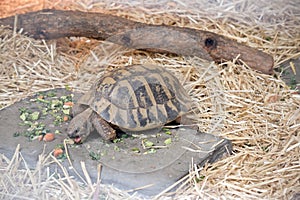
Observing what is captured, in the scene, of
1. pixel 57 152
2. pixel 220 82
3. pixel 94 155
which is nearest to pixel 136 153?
pixel 94 155

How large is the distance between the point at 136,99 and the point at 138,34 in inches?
33.6

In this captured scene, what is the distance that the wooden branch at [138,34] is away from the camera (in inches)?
138

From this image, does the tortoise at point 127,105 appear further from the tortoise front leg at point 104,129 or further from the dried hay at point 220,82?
the dried hay at point 220,82

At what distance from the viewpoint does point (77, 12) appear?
3740mm

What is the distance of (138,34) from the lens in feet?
11.5

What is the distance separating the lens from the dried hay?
250 cm

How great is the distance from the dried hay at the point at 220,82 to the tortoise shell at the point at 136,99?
0.26m

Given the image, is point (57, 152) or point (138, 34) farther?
point (138, 34)

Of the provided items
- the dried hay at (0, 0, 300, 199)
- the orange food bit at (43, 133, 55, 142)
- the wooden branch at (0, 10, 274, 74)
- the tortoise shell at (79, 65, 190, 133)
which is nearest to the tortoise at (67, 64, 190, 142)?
the tortoise shell at (79, 65, 190, 133)

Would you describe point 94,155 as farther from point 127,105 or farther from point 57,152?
point 127,105

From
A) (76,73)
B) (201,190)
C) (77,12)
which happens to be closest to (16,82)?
(76,73)

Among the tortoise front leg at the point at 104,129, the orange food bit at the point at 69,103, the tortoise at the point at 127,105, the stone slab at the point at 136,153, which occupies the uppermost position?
the tortoise at the point at 127,105

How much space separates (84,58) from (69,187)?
60.4 inches

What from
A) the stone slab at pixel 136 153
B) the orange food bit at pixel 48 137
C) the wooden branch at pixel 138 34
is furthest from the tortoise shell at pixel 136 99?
the wooden branch at pixel 138 34
